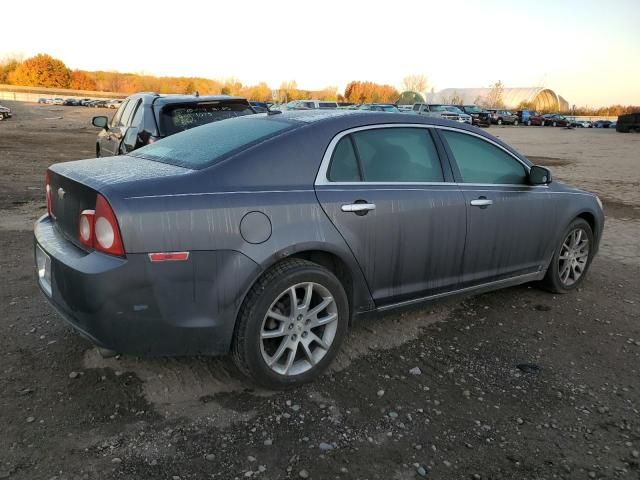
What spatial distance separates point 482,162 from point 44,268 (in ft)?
10.4

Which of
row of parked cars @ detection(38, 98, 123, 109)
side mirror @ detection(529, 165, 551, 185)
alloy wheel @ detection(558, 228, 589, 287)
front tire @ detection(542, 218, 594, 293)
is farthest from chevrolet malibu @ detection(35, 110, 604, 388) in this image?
row of parked cars @ detection(38, 98, 123, 109)

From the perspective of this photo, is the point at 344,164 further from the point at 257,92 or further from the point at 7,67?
the point at 7,67

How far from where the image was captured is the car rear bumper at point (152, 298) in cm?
264

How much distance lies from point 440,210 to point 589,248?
2311mm

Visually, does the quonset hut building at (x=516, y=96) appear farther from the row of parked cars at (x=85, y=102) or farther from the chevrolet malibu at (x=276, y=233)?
the chevrolet malibu at (x=276, y=233)

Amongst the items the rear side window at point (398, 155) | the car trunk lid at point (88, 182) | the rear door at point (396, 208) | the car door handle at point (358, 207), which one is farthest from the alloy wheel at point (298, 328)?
the car trunk lid at point (88, 182)

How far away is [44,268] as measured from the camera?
3211 millimetres

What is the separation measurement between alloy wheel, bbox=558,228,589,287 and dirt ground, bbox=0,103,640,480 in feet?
1.89

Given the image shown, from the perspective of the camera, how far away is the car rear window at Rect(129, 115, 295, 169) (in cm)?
320

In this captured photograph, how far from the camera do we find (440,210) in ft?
12.2

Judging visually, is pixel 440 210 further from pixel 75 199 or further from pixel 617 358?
pixel 75 199

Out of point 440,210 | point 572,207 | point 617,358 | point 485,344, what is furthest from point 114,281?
point 572,207

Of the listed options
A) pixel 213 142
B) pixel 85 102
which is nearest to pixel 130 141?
pixel 213 142

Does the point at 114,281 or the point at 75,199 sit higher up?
the point at 75,199
